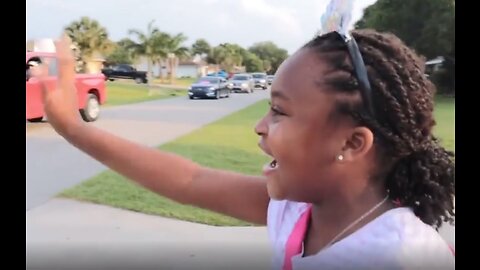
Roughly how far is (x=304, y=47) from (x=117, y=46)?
75.9 inches

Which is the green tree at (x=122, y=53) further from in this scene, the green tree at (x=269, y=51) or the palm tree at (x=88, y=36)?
the green tree at (x=269, y=51)

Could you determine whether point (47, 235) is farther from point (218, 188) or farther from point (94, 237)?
point (218, 188)

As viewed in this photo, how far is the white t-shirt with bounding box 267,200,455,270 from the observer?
60cm

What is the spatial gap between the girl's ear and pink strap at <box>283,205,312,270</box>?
112 mm

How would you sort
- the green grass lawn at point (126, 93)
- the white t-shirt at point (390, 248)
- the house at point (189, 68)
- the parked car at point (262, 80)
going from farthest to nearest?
the green grass lawn at point (126, 93)
the house at point (189, 68)
the parked car at point (262, 80)
the white t-shirt at point (390, 248)

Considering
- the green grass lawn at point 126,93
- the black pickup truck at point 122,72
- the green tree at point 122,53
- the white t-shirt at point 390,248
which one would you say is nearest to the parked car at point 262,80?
the white t-shirt at point 390,248

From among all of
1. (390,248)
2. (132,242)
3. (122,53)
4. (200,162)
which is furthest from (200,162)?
(390,248)

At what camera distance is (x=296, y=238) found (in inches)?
28.3

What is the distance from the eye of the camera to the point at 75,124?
0.83 meters

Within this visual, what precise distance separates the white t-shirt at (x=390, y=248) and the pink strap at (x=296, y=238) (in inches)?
0.6

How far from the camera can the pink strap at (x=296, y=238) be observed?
2.32ft

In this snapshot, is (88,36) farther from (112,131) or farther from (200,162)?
(200,162)

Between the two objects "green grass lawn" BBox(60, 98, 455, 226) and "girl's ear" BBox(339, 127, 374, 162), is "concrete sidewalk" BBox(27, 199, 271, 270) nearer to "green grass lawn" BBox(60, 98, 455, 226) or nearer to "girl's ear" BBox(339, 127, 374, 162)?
"green grass lawn" BBox(60, 98, 455, 226)

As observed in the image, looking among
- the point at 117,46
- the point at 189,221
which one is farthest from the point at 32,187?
the point at 117,46
